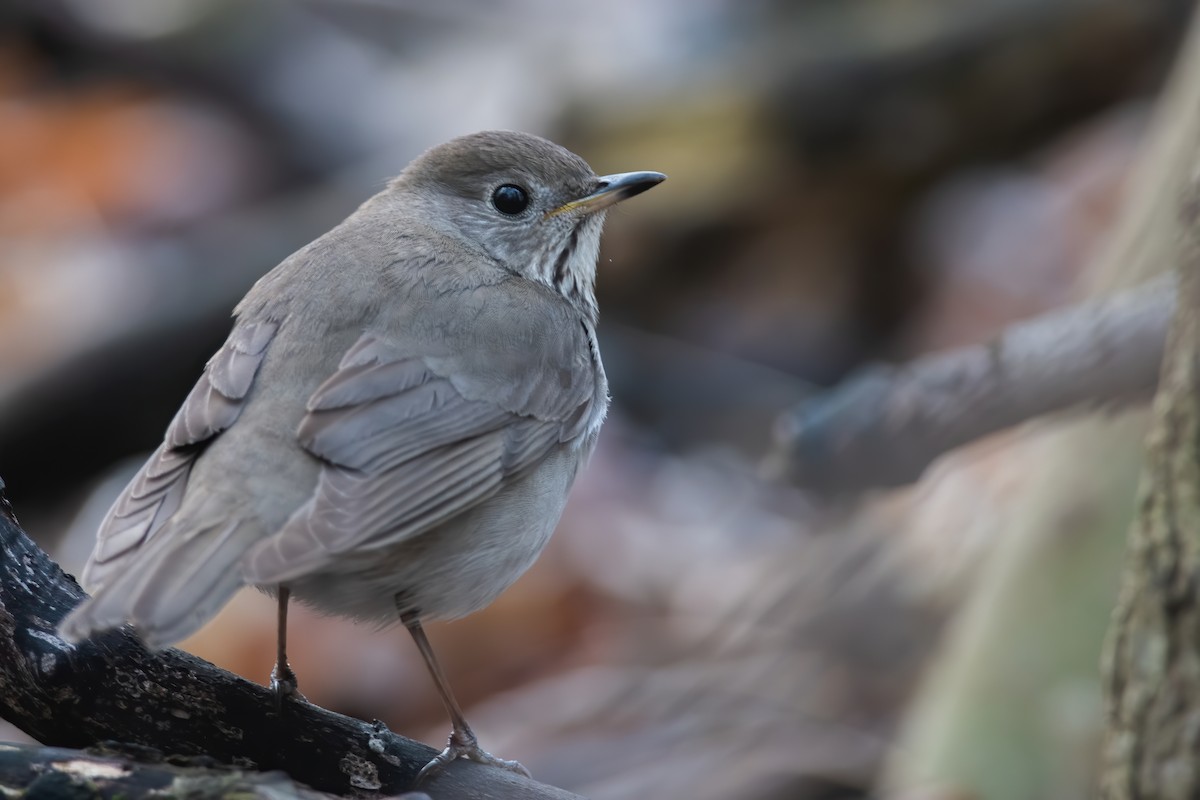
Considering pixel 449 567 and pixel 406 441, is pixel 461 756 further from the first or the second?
pixel 406 441

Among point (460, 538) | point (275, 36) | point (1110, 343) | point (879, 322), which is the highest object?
point (275, 36)

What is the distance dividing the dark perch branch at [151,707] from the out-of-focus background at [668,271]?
2.35 meters

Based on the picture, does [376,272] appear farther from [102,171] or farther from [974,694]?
[102,171]

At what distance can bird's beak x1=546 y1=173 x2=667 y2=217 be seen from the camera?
14.6ft

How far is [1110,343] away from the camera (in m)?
3.27

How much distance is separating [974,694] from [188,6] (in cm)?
762

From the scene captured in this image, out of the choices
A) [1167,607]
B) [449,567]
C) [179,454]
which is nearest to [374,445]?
[449,567]

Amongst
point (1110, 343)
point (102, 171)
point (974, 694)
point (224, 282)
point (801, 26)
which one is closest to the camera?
point (1110, 343)

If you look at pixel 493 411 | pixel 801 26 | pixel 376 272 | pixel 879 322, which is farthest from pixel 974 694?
pixel 801 26

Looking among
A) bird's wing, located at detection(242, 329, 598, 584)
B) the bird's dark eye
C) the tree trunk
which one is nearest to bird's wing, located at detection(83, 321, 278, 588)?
bird's wing, located at detection(242, 329, 598, 584)

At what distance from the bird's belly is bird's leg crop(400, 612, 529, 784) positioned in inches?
4.0

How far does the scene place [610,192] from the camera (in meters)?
4.48

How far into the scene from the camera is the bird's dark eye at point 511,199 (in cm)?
453

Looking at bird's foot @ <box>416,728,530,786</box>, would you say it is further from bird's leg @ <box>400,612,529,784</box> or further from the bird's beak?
the bird's beak
